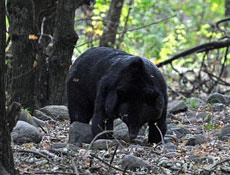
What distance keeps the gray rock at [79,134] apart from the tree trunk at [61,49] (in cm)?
270

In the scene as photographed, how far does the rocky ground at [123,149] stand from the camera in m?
4.51

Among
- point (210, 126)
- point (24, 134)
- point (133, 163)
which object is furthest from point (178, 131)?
point (133, 163)

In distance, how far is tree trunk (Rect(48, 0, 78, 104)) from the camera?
28.4ft

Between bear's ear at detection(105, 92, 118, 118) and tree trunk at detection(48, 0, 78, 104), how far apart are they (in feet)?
9.68

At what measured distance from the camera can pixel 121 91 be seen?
5.78 m

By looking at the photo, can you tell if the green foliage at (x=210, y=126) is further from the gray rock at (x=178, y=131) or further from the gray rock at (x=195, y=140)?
the gray rock at (x=195, y=140)

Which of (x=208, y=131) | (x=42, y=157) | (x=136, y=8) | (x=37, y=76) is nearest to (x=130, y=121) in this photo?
(x=42, y=157)

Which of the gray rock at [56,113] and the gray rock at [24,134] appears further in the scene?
the gray rock at [56,113]

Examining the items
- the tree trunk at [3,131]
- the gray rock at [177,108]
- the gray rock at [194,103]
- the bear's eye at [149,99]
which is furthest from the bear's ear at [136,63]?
the gray rock at [194,103]

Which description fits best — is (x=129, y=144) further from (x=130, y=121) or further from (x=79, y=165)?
Result: (x=79, y=165)

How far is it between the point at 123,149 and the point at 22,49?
3.23 meters

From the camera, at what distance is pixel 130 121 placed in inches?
227

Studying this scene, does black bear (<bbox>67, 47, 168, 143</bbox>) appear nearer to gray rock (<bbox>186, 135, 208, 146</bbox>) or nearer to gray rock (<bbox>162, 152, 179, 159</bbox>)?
gray rock (<bbox>186, 135, 208, 146</bbox>)

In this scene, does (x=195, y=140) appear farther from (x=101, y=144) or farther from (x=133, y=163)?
(x=133, y=163)
